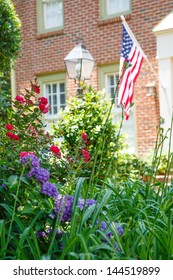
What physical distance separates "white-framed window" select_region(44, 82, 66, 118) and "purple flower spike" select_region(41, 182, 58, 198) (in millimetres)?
10849

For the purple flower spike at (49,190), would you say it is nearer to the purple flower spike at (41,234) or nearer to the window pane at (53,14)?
the purple flower spike at (41,234)

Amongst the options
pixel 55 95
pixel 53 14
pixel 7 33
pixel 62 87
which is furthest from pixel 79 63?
pixel 53 14

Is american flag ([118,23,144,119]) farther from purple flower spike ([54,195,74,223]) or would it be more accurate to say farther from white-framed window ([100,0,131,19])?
purple flower spike ([54,195,74,223])

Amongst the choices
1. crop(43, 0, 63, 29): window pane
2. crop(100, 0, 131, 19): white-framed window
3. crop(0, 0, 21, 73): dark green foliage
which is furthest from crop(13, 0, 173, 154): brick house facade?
crop(0, 0, 21, 73): dark green foliage

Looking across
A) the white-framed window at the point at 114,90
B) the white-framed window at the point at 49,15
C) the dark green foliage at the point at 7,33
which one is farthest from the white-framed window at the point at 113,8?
the dark green foliage at the point at 7,33

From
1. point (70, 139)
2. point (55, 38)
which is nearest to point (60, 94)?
point (55, 38)

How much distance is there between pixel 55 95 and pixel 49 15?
2046mm

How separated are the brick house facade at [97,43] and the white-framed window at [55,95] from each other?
0.20 feet

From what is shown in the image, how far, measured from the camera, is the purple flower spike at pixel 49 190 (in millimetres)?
2365

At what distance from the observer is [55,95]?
44.0 ft

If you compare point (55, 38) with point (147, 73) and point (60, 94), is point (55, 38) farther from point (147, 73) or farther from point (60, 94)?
point (147, 73)

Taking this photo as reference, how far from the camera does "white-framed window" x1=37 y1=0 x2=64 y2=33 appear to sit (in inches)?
520

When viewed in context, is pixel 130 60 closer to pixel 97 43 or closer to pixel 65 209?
pixel 97 43

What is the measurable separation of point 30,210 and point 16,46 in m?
6.16
